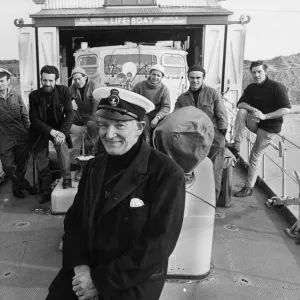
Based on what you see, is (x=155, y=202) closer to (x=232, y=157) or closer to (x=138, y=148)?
(x=138, y=148)

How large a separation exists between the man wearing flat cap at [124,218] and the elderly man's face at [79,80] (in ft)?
9.90

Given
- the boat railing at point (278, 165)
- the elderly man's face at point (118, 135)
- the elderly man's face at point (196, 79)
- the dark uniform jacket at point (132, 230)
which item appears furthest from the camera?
the boat railing at point (278, 165)

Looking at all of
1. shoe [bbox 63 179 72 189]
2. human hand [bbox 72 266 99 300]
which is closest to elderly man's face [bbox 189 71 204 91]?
shoe [bbox 63 179 72 189]

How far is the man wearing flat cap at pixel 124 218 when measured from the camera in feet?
5.25

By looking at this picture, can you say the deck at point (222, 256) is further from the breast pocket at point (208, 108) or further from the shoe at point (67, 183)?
the breast pocket at point (208, 108)

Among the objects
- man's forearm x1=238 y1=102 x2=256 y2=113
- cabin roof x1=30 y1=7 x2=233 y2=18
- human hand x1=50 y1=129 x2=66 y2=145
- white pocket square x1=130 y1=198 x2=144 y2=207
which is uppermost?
cabin roof x1=30 y1=7 x2=233 y2=18

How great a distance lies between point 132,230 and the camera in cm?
164

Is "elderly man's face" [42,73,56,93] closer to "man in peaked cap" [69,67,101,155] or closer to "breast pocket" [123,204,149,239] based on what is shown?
"man in peaked cap" [69,67,101,155]

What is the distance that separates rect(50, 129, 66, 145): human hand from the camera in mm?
4238

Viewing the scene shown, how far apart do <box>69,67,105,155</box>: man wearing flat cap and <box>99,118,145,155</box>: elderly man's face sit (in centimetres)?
313

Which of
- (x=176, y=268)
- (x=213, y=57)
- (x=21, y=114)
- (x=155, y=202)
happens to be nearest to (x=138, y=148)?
(x=155, y=202)

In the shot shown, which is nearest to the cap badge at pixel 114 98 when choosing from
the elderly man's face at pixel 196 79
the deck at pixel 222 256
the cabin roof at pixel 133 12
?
the deck at pixel 222 256

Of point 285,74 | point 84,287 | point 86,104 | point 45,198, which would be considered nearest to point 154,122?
point 86,104

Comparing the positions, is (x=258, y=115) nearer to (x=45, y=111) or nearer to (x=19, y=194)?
(x=45, y=111)
